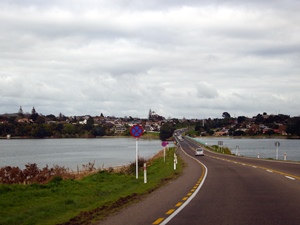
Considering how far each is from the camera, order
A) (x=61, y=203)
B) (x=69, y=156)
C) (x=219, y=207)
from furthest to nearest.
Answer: (x=69, y=156)
(x=61, y=203)
(x=219, y=207)

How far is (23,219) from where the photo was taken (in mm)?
13062

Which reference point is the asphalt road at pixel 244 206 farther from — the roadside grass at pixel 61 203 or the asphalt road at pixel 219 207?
the roadside grass at pixel 61 203

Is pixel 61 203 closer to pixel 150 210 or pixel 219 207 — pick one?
pixel 150 210

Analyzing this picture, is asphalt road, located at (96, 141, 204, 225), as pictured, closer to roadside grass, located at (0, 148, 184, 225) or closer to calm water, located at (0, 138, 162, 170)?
roadside grass, located at (0, 148, 184, 225)

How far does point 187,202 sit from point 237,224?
4700mm

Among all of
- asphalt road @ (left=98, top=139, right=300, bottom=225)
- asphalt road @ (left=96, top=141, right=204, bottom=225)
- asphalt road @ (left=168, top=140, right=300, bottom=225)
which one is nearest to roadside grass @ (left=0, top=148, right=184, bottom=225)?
asphalt road @ (left=96, top=141, right=204, bottom=225)

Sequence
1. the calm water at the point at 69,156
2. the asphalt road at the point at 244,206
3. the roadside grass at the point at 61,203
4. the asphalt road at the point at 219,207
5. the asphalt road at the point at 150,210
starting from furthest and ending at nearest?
the calm water at the point at 69,156 → the roadside grass at the point at 61,203 → the asphalt road at the point at 150,210 → the asphalt road at the point at 219,207 → the asphalt road at the point at 244,206

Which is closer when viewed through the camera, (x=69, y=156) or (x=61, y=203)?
(x=61, y=203)

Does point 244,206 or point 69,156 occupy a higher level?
point 244,206

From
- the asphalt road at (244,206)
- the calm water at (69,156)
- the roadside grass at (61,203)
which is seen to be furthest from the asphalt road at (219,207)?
the calm water at (69,156)

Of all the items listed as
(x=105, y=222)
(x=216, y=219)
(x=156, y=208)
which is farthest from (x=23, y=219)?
(x=216, y=219)

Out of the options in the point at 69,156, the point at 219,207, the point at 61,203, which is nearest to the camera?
the point at 219,207

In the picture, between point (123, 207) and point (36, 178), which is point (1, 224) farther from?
point (36, 178)

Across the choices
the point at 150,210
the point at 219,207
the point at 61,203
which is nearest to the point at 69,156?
the point at 61,203
